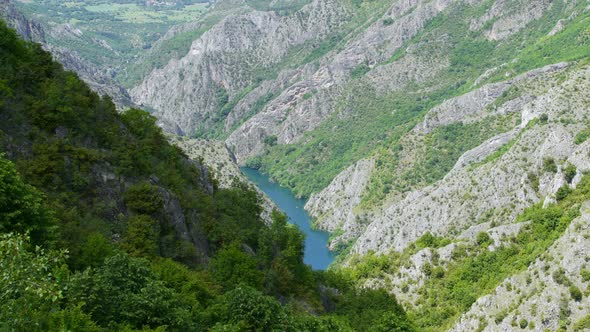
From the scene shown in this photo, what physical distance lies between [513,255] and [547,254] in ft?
58.7

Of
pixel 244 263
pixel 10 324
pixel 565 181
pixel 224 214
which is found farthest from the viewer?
pixel 565 181

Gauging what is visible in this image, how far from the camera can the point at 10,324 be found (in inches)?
704

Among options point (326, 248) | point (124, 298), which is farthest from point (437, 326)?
point (326, 248)

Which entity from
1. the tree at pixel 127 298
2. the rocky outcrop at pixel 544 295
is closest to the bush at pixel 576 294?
the rocky outcrop at pixel 544 295

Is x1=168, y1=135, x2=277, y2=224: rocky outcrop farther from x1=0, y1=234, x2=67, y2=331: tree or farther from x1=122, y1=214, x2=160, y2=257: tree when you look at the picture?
x1=0, y1=234, x2=67, y2=331: tree

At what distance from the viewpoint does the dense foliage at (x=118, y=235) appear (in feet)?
81.1

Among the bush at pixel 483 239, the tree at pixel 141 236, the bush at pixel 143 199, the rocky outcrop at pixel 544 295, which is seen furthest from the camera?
the bush at pixel 483 239

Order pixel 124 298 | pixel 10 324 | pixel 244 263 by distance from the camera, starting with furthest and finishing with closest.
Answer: pixel 244 263 → pixel 124 298 → pixel 10 324

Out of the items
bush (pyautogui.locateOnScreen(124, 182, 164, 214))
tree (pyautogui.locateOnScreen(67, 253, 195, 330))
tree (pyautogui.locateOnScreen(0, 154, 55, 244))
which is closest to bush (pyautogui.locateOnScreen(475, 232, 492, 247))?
bush (pyautogui.locateOnScreen(124, 182, 164, 214))

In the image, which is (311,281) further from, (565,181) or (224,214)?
(565,181)

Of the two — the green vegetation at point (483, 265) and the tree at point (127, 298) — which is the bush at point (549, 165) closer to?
the green vegetation at point (483, 265)

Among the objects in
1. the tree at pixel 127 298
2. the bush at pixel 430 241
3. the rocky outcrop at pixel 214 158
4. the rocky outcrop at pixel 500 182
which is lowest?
the tree at pixel 127 298

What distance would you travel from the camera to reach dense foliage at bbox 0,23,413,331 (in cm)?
2472

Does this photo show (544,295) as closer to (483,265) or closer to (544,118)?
(483,265)
